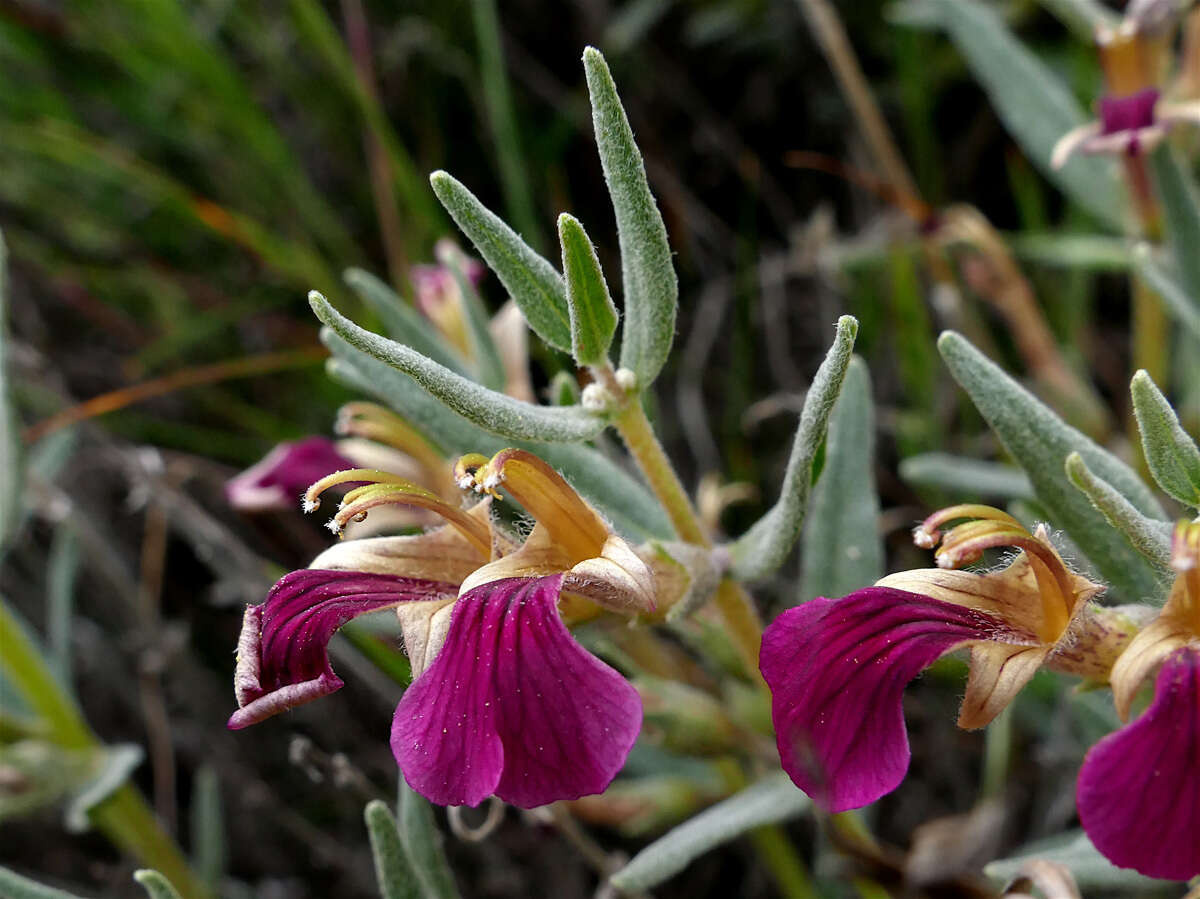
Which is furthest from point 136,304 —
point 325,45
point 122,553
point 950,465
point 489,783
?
point 489,783

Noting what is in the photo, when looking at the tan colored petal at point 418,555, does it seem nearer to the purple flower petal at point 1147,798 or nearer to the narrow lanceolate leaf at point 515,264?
the narrow lanceolate leaf at point 515,264

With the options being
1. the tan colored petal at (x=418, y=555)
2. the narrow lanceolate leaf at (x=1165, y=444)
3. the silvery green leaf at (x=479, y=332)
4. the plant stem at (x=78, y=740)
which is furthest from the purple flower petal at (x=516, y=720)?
the plant stem at (x=78, y=740)

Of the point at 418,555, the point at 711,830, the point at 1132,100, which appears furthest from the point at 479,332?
the point at 1132,100

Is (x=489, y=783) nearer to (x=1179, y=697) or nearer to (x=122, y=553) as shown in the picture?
(x=1179, y=697)

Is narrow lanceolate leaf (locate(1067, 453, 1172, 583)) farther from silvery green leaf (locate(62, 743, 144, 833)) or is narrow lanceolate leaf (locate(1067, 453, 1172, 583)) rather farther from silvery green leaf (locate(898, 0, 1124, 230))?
silvery green leaf (locate(62, 743, 144, 833))

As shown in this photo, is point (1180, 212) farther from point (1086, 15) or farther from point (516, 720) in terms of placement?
point (516, 720)
